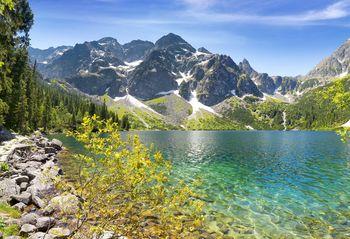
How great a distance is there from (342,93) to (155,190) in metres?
7.59

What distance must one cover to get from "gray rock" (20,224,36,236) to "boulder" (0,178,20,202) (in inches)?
286

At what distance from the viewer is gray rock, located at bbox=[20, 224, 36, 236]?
1842 centimetres

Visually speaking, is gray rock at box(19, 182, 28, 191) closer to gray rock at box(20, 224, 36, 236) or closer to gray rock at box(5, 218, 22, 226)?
gray rock at box(5, 218, 22, 226)

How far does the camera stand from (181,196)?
1184 centimetres

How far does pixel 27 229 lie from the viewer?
61.1 ft

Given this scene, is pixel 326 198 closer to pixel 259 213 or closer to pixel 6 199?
pixel 259 213

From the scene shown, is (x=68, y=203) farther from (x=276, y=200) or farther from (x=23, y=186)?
(x=276, y=200)

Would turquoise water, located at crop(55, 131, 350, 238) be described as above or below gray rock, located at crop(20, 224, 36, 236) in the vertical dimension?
below

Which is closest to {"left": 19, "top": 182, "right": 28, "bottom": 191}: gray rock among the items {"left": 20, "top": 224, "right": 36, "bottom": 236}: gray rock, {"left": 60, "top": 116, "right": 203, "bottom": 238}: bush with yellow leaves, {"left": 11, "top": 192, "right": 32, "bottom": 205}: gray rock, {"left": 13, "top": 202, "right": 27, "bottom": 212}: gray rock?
{"left": 11, "top": 192, "right": 32, "bottom": 205}: gray rock

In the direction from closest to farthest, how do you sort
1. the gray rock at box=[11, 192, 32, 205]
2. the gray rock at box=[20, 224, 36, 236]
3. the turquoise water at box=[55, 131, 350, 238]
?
the gray rock at box=[20, 224, 36, 236] < the gray rock at box=[11, 192, 32, 205] < the turquoise water at box=[55, 131, 350, 238]

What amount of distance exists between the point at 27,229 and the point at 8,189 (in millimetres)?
10225

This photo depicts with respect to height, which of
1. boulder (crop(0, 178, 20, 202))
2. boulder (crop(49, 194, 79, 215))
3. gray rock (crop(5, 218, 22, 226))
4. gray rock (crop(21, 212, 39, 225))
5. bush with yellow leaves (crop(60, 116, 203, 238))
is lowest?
boulder (crop(0, 178, 20, 202))

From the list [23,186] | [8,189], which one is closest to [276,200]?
[23,186]

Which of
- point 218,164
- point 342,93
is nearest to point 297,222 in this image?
point 342,93
